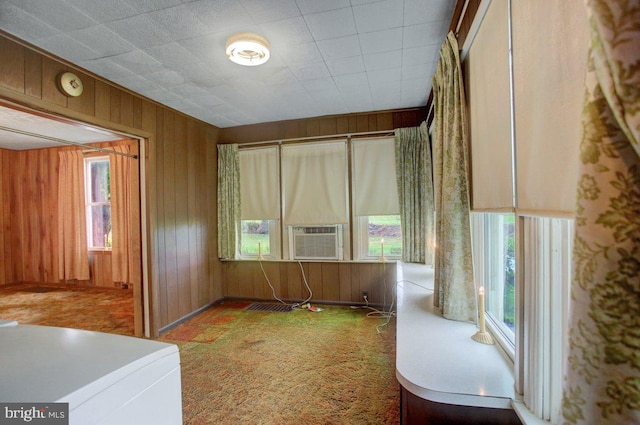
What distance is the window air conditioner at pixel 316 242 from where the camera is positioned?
3.69 meters

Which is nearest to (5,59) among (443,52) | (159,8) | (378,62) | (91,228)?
(159,8)

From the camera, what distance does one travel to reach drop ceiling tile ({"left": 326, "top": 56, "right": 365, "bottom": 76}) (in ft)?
7.42

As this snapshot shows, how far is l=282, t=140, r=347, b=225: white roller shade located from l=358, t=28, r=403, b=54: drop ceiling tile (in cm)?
151

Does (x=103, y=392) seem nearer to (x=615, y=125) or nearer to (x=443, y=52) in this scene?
(x=615, y=125)

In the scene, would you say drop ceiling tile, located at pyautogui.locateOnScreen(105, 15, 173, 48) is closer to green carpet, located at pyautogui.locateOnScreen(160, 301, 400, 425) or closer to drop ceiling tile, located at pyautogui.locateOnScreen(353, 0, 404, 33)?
drop ceiling tile, located at pyautogui.locateOnScreen(353, 0, 404, 33)

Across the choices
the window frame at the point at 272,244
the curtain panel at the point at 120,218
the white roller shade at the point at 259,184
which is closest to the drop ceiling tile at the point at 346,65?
the white roller shade at the point at 259,184

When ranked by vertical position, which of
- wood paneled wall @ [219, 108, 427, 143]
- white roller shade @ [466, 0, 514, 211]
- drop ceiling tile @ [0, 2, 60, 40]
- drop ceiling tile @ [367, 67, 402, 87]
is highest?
drop ceiling tile @ [367, 67, 402, 87]

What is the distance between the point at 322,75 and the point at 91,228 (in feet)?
16.1

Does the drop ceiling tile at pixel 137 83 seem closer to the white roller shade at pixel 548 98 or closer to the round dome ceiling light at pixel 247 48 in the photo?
the round dome ceiling light at pixel 247 48

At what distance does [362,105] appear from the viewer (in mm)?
3244

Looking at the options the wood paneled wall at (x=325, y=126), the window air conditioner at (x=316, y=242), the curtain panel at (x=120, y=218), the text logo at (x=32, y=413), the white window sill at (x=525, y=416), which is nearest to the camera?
the text logo at (x=32, y=413)

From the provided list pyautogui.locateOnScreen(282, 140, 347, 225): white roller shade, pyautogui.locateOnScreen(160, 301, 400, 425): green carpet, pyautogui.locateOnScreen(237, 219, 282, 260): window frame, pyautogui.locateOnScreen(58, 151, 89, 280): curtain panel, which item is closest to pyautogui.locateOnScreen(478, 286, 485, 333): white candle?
pyautogui.locateOnScreen(160, 301, 400, 425): green carpet

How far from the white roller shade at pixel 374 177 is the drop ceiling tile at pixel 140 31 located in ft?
7.40


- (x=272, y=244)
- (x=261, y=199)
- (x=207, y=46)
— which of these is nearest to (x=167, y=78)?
(x=207, y=46)
